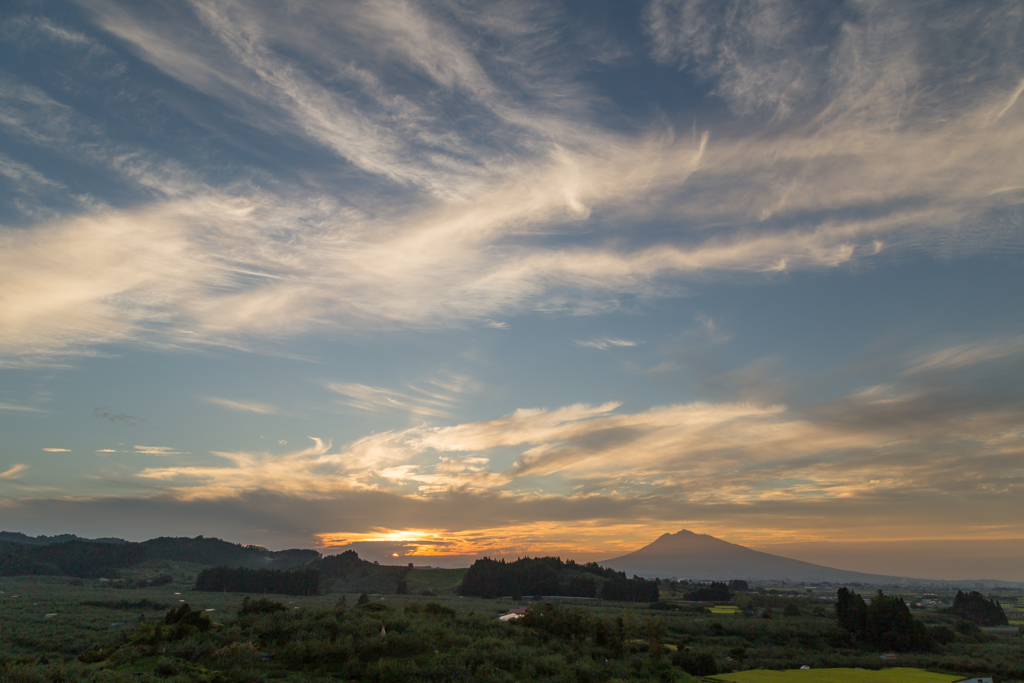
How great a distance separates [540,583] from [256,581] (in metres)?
78.9

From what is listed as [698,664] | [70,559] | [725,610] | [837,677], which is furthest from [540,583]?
[70,559]

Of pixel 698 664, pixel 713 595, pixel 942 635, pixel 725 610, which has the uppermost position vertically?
pixel 698 664

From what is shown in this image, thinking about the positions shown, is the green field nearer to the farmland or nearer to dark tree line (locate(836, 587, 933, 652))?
dark tree line (locate(836, 587, 933, 652))

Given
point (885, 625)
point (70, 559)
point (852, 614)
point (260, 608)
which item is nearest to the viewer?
point (260, 608)

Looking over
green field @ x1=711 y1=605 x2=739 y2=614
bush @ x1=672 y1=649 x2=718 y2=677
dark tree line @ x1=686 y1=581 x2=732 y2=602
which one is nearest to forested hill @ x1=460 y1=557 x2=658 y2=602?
dark tree line @ x1=686 y1=581 x2=732 y2=602

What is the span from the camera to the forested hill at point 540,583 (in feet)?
465

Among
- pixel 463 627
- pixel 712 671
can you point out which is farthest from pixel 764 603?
pixel 463 627

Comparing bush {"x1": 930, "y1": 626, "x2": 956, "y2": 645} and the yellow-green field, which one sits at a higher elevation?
the yellow-green field

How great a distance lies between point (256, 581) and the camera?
140m

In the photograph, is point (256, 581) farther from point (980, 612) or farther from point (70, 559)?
point (980, 612)

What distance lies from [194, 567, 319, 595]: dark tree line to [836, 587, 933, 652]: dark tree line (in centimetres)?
12996

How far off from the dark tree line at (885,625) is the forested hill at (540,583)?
79.0 meters

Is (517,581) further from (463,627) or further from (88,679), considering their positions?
(88,679)

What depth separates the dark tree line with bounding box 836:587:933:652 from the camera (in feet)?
190
